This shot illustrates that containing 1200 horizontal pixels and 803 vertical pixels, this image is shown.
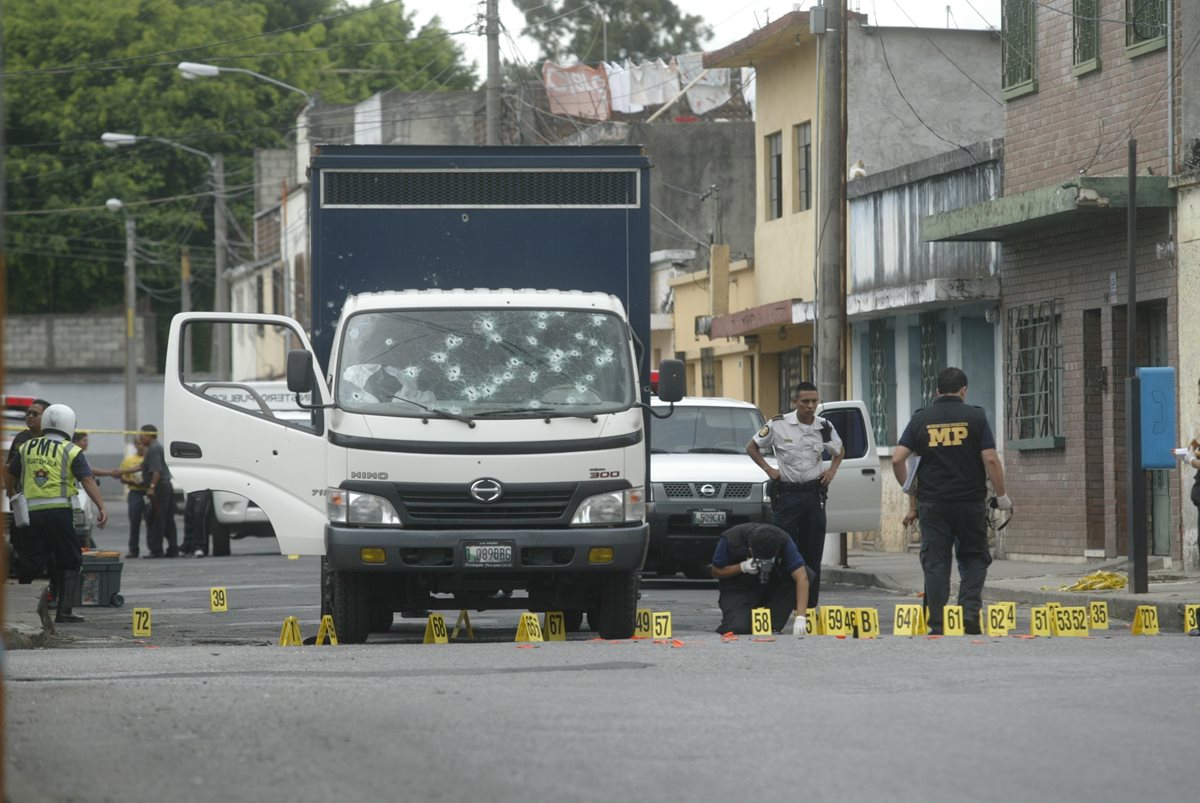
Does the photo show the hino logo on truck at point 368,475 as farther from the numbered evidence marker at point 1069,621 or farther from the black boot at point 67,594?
the black boot at point 67,594

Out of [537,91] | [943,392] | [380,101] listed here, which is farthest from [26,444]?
[380,101]

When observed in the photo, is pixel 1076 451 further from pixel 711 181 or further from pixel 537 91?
pixel 537 91

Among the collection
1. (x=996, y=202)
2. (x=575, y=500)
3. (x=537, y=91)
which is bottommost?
(x=575, y=500)

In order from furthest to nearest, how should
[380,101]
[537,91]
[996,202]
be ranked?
[380,101] → [537,91] → [996,202]

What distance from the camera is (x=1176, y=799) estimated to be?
7043 mm

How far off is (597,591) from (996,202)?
999 cm

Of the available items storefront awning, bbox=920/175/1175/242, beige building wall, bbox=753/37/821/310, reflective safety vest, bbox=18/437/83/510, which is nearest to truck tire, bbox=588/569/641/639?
reflective safety vest, bbox=18/437/83/510

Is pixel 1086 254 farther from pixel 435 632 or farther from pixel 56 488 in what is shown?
pixel 56 488

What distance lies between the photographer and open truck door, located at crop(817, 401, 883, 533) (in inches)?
870

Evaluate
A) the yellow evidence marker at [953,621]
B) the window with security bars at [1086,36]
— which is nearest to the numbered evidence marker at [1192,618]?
the yellow evidence marker at [953,621]

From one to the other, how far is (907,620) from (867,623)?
45 centimetres

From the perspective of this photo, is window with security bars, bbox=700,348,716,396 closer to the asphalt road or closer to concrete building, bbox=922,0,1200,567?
concrete building, bbox=922,0,1200,567

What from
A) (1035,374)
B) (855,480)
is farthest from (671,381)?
(1035,374)

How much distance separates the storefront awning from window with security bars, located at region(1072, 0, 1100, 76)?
150 cm
